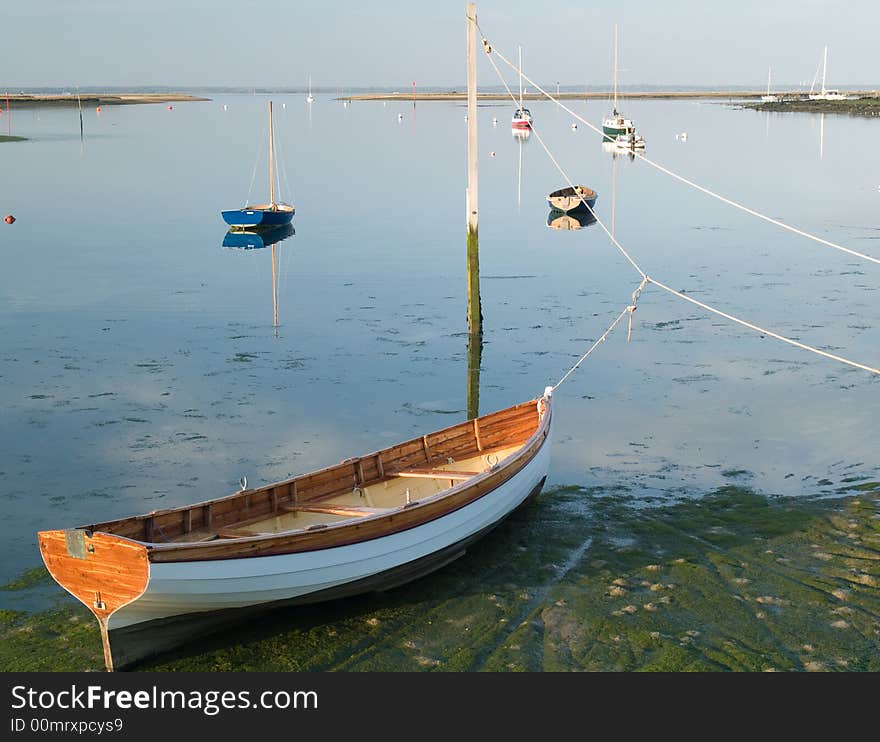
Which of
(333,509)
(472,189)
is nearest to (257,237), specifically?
(472,189)

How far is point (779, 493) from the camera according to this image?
16688 mm

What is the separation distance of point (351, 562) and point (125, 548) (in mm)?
2762

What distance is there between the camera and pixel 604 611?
12594 millimetres

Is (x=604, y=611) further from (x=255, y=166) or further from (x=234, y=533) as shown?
(x=255, y=166)

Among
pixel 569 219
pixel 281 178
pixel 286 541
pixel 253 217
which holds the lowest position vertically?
pixel 569 219

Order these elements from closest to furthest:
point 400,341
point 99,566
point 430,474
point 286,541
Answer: point 99,566 < point 286,541 < point 430,474 < point 400,341

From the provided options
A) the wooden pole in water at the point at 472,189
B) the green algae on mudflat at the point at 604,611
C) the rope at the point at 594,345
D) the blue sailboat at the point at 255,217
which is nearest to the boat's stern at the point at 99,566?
the green algae on mudflat at the point at 604,611

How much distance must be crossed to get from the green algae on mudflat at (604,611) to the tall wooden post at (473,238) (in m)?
7.27

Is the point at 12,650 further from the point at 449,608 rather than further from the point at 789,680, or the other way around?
the point at 789,680

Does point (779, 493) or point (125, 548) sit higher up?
point (125, 548)

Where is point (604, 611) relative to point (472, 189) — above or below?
below

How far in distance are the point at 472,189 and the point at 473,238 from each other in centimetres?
118

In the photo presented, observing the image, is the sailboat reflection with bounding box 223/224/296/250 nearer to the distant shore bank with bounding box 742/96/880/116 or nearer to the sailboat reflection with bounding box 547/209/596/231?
the sailboat reflection with bounding box 547/209/596/231

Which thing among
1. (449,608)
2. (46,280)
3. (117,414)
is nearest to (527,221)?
(46,280)
